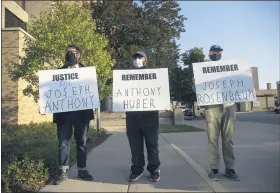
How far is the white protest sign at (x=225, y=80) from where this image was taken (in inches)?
223

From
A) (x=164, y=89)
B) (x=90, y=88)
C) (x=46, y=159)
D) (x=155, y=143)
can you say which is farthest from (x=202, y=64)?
(x=46, y=159)

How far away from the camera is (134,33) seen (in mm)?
28031

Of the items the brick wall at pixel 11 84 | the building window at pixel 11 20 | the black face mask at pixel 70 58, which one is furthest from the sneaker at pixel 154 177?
the building window at pixel 11 20

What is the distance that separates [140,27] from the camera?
2775cm

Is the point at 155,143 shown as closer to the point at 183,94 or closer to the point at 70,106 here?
the point at 70,106

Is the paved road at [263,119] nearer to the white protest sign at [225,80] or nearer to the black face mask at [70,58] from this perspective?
the white protest sign at [225,80]

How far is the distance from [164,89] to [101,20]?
2229 centimetres

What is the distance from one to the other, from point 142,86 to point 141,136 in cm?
81

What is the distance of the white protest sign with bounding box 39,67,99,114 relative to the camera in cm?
564

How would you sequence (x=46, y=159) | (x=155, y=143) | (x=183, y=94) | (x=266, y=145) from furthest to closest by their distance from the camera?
(x=183, y=94)
(x=266, y=145)
(x=46, y=159)
(x=155, y=143)

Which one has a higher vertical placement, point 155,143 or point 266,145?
point 155,143

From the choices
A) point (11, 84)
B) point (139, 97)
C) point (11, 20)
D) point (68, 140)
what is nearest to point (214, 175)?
point (139, 97)

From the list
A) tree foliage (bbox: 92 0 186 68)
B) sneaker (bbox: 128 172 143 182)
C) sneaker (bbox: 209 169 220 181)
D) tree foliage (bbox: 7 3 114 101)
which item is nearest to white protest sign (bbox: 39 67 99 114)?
sneaker (bbox: 128 172 143 182)

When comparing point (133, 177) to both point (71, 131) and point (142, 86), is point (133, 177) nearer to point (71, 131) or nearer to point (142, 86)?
point (71, 131)
